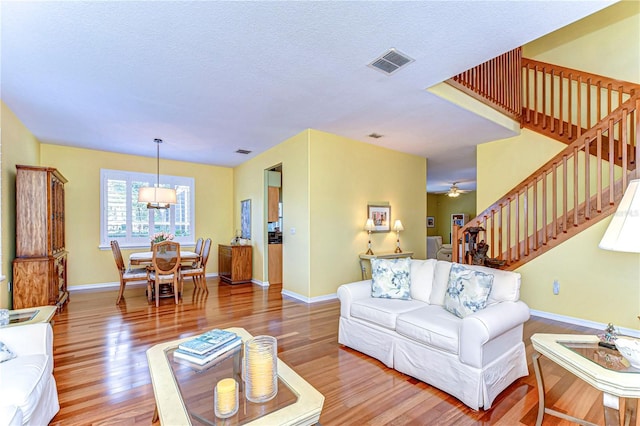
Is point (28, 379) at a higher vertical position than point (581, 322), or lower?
higher

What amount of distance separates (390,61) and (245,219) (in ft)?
16.3

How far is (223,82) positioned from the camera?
3.04 metres

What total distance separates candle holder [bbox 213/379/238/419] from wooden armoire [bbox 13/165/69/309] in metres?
3.94

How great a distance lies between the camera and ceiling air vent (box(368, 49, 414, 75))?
2.55 m

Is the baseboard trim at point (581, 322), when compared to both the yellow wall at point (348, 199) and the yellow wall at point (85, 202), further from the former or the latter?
the yellow wall at point (85, 202)

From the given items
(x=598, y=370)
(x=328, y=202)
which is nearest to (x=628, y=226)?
(x=598, y=370)

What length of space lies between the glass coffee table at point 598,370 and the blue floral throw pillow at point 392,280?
1.24 metres

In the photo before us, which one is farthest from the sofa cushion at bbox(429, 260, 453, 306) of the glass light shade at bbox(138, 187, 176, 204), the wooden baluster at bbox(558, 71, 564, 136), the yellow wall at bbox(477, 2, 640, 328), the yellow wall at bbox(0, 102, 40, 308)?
the yellow wall at bbox(0, 102, 40, 308)

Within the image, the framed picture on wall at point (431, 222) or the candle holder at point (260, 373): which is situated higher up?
the framed picture on wall at point (431, 222)

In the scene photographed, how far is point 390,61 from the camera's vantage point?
2658mm

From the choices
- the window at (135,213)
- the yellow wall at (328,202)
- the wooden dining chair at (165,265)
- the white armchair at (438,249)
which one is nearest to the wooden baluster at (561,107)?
the yellow wall at (328,202)

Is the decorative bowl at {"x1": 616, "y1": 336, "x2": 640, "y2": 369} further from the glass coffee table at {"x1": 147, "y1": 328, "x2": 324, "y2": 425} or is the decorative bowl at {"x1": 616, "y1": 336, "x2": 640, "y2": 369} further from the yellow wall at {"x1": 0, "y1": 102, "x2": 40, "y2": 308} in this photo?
the yellow wall at {"x1": 0, "y1": 102, "x2": 40, "y2": 308}

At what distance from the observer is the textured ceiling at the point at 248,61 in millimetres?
2029

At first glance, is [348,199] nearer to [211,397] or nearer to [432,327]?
[432,327]
